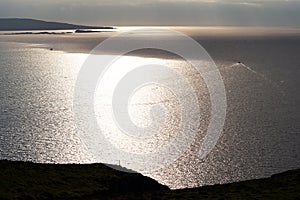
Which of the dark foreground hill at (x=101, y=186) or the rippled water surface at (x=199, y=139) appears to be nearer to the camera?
the dark foreground hill at (x=101, y=186)

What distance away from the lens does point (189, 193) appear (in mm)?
71125

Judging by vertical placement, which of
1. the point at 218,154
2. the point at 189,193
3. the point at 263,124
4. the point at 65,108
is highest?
the point at 65,108

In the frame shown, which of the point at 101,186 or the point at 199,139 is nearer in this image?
the point at 101,186

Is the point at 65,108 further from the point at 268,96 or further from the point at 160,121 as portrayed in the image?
the point at 268,96

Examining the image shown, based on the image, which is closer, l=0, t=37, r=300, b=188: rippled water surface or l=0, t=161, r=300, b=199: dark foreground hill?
l=0, t=161, r=300, b=199: dark foreground hill

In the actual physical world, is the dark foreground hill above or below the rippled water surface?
below

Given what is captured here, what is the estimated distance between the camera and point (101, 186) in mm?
74875

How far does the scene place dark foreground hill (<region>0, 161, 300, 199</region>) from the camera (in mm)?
67875

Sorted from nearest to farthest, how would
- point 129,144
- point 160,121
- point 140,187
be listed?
point 140,187 → point 129,144 → point 160,121

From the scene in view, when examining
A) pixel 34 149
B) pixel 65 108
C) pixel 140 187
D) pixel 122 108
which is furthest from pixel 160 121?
pixel 140 187

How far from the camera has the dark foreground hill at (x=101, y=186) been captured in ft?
223

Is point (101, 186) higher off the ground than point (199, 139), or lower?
lower

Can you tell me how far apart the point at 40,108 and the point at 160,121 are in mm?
51862

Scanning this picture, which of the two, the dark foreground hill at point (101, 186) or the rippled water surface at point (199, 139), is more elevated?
the rippled water surface at point (199, 139)
